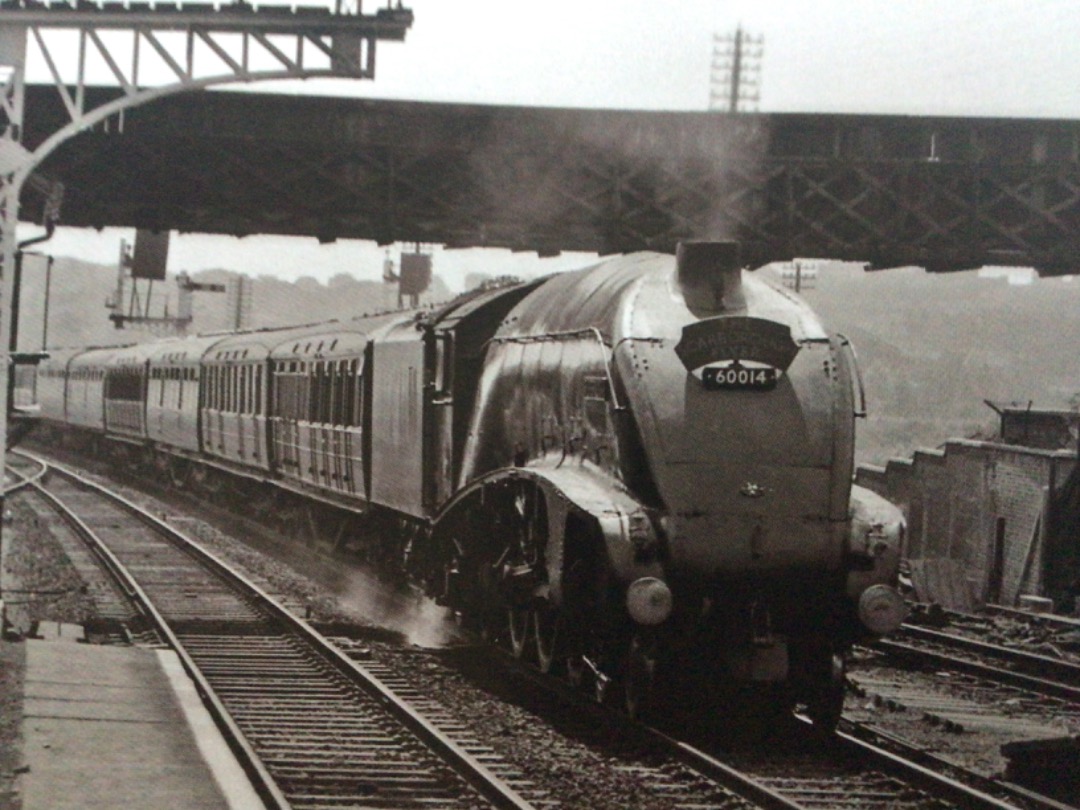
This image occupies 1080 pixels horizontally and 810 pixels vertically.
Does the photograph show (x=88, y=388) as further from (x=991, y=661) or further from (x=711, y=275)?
(x=711, y=275)

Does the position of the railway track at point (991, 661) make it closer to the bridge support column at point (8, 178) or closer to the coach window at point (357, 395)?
the coach window at point (357, 395)

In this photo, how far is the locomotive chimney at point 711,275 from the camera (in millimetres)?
10750

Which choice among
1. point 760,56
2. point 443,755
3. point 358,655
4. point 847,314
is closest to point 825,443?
point 443,755

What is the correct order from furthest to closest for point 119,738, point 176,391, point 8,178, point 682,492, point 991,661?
point 176,391
point 991,661
point 8,178
point 682,492
point 119,738

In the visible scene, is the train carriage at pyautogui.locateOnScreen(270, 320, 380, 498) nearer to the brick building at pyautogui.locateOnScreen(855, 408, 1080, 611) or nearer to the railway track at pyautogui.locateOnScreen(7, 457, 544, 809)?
the railway track at pyautogui.locateOnScreen(7, 457, 544, 809)

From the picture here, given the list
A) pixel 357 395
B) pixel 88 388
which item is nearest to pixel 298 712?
pixel 357 395

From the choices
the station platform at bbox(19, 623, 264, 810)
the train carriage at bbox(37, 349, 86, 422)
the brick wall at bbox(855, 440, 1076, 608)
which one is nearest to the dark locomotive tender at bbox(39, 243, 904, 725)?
the station platform at bbox(19, 623, 264, 810)

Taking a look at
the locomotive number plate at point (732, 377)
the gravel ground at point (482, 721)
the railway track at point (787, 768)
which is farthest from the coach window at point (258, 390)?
the locomotive number plate at point (732, 377)

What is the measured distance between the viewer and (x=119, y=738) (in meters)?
9.95

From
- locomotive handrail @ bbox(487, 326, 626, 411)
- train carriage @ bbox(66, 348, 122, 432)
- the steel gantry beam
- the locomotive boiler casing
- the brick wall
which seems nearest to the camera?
the locomotive boiler casing

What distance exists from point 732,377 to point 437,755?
2.94 m

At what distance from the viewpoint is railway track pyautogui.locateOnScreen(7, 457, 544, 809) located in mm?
9016

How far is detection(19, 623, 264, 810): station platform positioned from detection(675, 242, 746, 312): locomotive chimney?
163 inches

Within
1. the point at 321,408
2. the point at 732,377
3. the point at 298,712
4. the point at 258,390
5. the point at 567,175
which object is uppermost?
the point at 567,175
